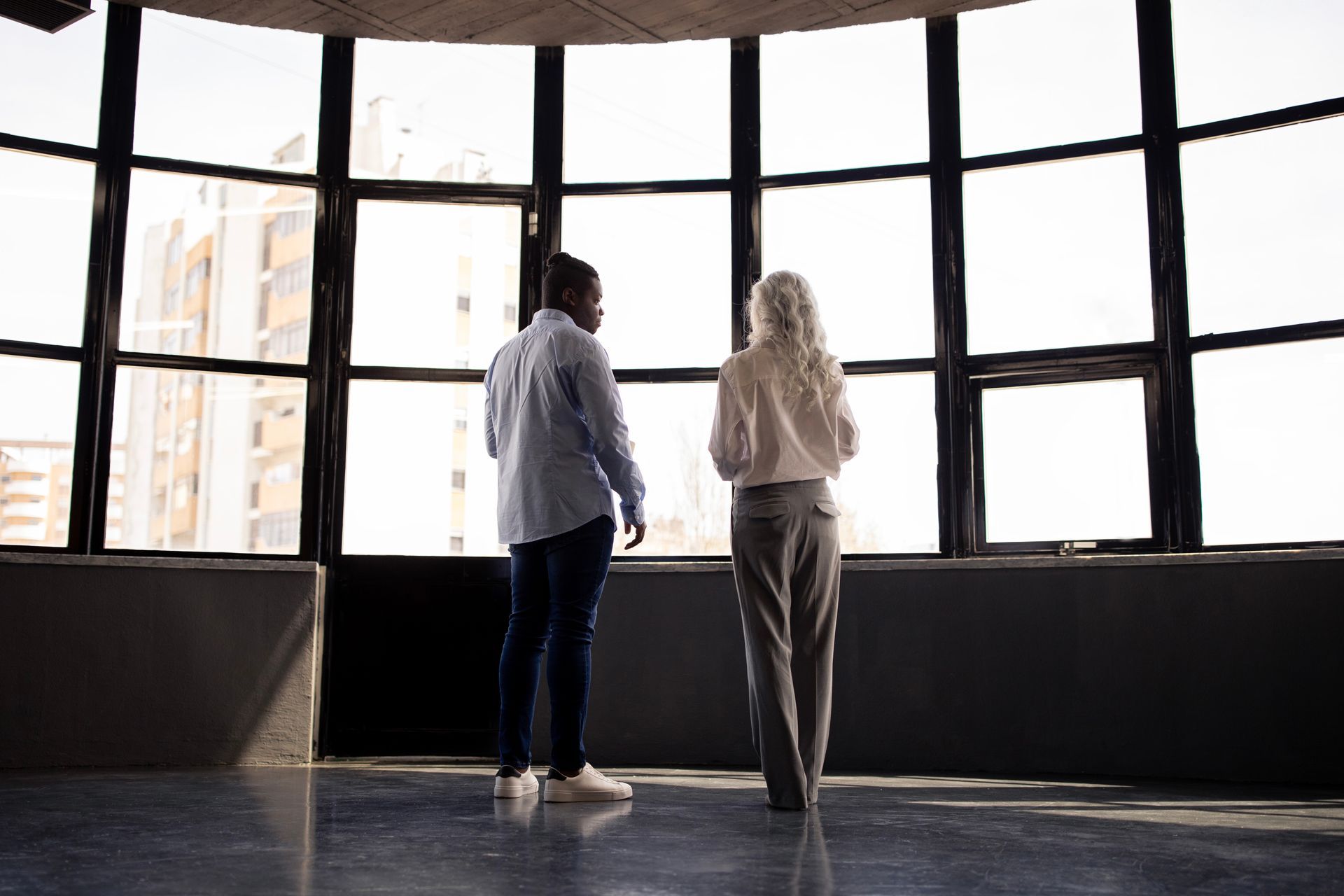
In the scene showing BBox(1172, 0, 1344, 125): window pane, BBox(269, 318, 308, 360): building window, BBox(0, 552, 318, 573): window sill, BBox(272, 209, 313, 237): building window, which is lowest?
BBox(0, 552, 318, 573): window sill

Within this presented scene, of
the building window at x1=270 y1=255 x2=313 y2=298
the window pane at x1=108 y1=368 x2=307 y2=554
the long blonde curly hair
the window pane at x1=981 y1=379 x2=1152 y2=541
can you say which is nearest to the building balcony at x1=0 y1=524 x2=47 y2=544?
the window pane at x1=108 y1=368 x2=307 y2=554

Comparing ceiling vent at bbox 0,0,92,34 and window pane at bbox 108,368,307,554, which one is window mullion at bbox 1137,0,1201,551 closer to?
window pane at bbox 108,368,307,554

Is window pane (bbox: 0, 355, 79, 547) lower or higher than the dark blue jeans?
higher

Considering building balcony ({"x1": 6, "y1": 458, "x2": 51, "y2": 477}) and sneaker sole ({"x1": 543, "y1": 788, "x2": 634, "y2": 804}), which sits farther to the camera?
building balcony ({"x1": 6, "y1": 458, "x2": 51, "y2": 477})

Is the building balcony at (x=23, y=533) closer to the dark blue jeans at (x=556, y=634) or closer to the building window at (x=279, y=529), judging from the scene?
the building window at (x=279, y=529)

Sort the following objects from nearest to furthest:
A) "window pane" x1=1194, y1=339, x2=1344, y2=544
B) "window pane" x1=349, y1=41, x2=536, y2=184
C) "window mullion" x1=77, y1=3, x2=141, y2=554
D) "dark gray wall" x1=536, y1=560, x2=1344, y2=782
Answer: "dark gray wall" x1=536, y1=560, x2=1344, y2=782 < "window pane" x1=1194, y1=339, x2=1344, y2=544 < "window mullion" x1=77, y1=3, x2=141, y2=554 < "window pane" x1=349, y1=41, x2=536, y2=184

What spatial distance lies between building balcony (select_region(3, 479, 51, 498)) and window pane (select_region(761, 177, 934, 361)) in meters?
2.82

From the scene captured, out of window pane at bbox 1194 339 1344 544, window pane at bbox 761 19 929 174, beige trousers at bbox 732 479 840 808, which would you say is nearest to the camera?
beige trousers at bbox 732 479 840 808

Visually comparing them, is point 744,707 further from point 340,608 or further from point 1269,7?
point 1269,7

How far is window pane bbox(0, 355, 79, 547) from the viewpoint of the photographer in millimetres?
4180

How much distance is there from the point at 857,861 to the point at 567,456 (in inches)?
52.6

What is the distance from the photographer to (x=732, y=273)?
461 centimetres

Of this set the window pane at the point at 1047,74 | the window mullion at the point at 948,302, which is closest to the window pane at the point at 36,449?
the window mullion at the point at 948,302

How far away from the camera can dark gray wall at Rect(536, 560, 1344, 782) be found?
3658mm
